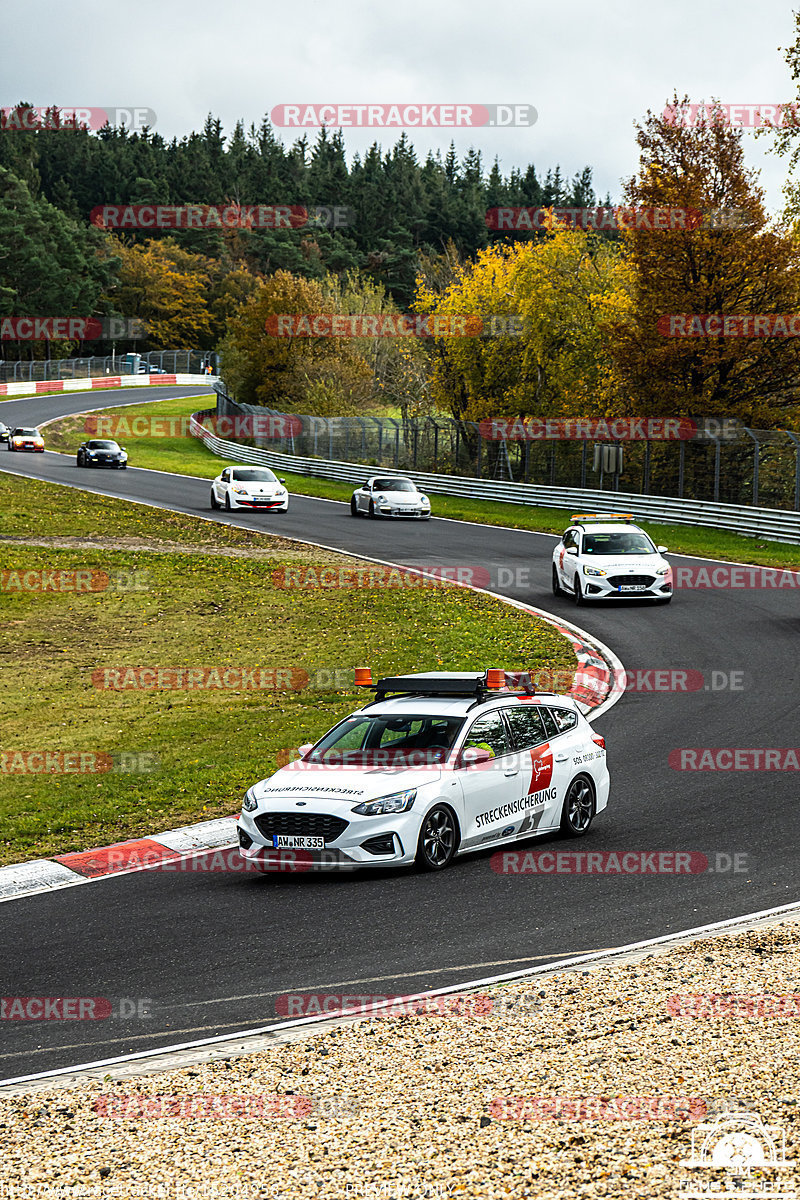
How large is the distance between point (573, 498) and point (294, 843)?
35.6m

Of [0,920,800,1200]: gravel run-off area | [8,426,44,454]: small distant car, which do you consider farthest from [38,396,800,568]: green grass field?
[0,920,800,1200]: gravel run-off area

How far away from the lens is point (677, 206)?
44.6 meters

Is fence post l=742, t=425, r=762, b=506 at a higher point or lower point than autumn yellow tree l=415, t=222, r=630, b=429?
lower

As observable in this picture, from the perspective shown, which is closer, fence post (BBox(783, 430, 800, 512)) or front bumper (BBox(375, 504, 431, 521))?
fence post (BBox(783, 430, 800, 512))

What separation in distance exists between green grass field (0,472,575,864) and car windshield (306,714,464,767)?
2156mm

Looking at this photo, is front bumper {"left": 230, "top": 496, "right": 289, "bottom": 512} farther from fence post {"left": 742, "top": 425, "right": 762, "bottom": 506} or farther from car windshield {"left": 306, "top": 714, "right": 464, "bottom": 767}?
car windshield {"left": 306, "top": 714, "right": 464, "bottom": 767}


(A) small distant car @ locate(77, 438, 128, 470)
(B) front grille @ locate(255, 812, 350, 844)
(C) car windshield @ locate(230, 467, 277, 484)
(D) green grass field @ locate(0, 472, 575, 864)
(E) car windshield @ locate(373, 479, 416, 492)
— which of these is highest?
(A) small distant car @ locate(77, 438, 128, 470)

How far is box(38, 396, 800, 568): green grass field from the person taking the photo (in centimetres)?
3459

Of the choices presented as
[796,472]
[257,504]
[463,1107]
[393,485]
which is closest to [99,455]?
[257,504]

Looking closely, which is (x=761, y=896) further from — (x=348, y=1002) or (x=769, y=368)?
(x=769, y=368)

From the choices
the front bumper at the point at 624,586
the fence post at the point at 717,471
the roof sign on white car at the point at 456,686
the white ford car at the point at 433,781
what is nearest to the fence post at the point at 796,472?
the fence post at the point at 717,471

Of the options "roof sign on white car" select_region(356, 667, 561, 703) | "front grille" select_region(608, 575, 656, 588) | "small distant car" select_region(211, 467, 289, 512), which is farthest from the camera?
"small distant car" select_region(211, 467, 289, 512)

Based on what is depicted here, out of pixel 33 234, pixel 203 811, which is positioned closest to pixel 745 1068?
pixel 203 811

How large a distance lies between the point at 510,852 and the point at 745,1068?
5451mm
